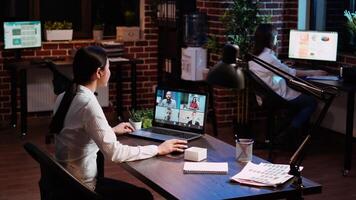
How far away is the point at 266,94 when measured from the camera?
5.77 m

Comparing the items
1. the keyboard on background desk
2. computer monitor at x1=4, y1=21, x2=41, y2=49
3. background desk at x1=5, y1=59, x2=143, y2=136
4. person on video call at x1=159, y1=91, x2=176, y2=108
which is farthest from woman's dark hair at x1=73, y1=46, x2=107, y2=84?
computer monitor at x1=4, y1=21, x2=41, y2=49

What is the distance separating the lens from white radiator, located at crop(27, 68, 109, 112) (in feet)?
23.3

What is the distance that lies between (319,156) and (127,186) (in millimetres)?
3001

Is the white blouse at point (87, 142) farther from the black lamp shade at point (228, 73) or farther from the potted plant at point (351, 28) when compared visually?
the potted plant at point (351, 28)

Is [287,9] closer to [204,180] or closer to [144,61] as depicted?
[144,61]

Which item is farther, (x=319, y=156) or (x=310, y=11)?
(x=310, y=11)

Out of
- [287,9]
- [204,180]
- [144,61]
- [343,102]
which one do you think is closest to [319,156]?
[343,102]

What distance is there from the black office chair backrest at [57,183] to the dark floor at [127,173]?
1.91 metres

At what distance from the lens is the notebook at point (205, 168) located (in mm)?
2887

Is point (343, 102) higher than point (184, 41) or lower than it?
lower

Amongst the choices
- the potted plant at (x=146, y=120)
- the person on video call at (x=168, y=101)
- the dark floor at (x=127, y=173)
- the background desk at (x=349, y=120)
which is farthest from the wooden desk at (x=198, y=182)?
the background desk at (x=349, y=120)

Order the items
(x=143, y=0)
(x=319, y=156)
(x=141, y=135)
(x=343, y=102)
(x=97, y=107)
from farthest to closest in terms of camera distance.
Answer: (x=143, y=0) → (x=343, y=102) → (x=319, y=156) → (x=141, y=135) → (x=97, y=107)

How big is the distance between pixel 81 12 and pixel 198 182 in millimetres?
5201

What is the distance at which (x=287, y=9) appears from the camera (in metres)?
6.99
